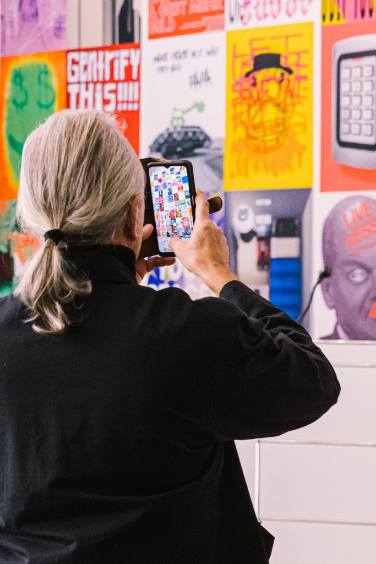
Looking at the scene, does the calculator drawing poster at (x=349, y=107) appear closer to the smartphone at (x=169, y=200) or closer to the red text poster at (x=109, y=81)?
the red text poster at (x=109, y=81)

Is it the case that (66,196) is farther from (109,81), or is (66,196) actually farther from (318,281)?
(109,81)

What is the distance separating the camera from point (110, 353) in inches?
28.4

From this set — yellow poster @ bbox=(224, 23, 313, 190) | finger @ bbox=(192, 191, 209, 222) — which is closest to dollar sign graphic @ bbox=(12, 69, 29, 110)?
yellow poster @ bbox=(224, 23, 313, 190)

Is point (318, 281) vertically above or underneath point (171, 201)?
underneath

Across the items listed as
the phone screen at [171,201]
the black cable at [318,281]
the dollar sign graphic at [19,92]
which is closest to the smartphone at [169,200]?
the phone screen at [171,201]

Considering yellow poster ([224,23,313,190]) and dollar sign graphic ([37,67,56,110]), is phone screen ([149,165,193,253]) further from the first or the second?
dollar sign graphic ([37,67,56,110])

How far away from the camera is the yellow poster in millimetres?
1826

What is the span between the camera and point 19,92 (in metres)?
2.09

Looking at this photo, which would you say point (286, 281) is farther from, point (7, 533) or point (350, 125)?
point (7, 533)

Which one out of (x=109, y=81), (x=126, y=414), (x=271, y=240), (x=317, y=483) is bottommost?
(x=317, y=483)

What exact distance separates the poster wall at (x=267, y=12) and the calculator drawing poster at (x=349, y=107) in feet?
0.23

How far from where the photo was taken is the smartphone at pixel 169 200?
3.55ft

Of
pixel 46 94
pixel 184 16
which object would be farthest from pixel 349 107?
pixel 46 94

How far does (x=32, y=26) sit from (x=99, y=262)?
1541mm
